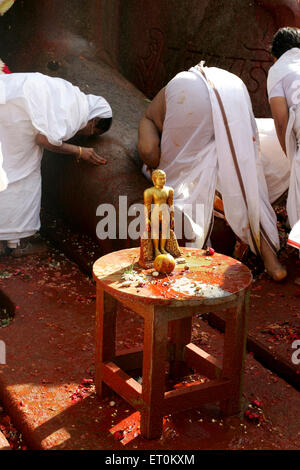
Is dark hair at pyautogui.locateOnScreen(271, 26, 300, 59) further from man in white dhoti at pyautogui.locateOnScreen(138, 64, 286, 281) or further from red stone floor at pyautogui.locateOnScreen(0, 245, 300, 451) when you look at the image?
red stone floor at pyautogui.locateOnScreen(0, 245, 300, 451)

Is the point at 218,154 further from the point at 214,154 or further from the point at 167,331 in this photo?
the point at 167,331

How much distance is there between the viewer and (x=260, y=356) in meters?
3.17

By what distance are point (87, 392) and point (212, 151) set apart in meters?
2.02

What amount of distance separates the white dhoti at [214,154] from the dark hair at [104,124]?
59 centimetres

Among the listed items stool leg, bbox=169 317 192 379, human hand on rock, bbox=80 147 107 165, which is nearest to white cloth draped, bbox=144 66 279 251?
human hand on rock, bbox=80 147 107 165

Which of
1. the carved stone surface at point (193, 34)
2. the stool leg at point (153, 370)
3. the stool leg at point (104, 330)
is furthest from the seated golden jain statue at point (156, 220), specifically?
the carved stone surface at point (193, 34)

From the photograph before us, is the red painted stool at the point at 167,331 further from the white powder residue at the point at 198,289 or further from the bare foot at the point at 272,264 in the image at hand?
the bare foot at the point at 272,264

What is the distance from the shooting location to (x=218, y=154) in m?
4.02

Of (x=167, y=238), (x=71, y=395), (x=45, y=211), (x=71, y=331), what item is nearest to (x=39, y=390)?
(x=71, y=395)

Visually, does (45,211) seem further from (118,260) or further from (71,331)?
(118,260)

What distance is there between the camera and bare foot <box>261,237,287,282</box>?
3986 millimetres

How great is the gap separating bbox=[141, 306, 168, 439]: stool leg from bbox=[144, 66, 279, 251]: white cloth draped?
5.70 ft

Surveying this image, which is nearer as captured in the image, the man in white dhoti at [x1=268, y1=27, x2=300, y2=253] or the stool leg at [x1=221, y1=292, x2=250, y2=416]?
the stool leg at [x1=221, y1=292, x2=250, y2=416]

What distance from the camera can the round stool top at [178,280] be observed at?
2.27 m
